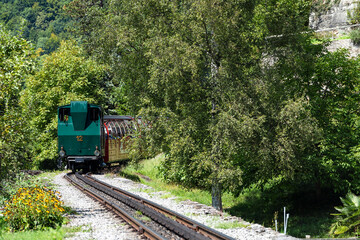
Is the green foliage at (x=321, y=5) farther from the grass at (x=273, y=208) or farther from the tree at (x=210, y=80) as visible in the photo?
the tree at (x=210, y=80)

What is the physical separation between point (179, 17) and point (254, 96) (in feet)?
14.3

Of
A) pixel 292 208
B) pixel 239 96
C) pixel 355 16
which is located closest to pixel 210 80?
pixel 239 96

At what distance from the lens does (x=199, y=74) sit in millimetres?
16078

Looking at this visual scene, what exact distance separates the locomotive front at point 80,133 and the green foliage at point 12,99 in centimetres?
1159

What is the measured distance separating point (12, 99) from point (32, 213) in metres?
3.70

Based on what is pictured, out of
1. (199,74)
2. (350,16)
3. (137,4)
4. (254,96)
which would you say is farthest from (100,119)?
(350,16)

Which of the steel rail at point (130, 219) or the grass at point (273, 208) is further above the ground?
the steel rail at point (130, 219)

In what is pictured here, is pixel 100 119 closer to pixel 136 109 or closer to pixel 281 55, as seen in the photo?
pixel 136 109

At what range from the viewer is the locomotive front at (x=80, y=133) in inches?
968

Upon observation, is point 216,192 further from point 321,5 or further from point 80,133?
point 321,5

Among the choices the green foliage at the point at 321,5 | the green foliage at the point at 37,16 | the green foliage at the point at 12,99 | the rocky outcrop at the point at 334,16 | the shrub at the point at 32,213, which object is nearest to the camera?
the shrub at the point at 32,213

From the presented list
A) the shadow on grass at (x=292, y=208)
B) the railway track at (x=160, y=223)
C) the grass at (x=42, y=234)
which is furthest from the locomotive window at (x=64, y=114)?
the grass at (x=42, y=234)

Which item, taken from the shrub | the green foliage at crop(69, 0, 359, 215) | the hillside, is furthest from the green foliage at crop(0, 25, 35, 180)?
the hillside

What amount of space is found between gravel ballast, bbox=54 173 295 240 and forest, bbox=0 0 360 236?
5.37 feet
